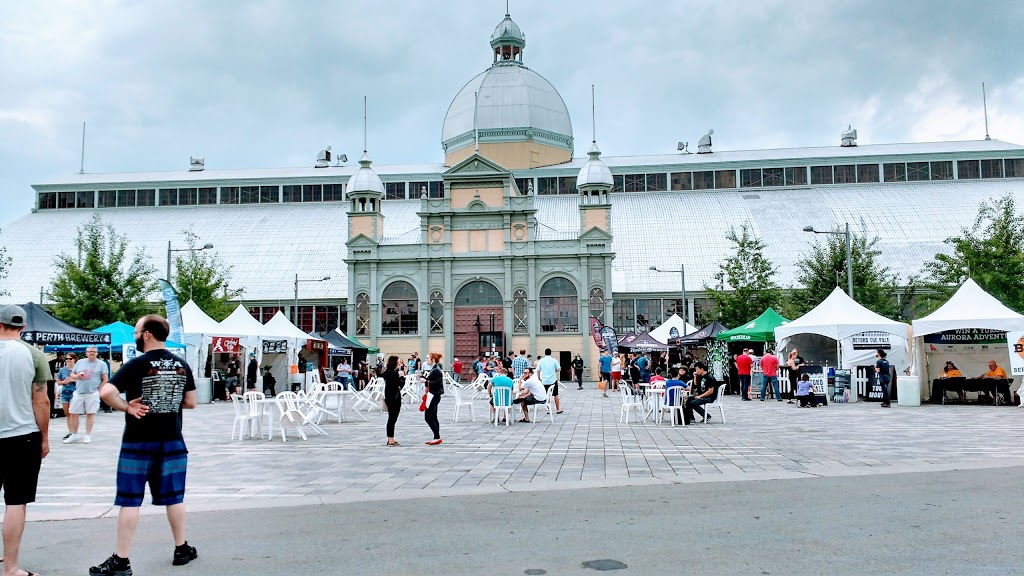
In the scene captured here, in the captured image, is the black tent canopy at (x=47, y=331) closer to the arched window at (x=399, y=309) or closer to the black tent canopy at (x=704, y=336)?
the black tent canopy at (x=704, y=336)

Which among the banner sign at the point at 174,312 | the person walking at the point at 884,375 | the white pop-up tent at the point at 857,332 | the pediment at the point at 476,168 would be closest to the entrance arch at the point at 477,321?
the pediment at the point at 476,168

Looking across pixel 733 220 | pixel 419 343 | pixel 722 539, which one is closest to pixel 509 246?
pixel 419 343

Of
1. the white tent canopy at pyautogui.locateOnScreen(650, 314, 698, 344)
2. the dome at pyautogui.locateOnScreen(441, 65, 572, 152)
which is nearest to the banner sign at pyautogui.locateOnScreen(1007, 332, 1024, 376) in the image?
the white tent canopy at pyautogui.locateOnScreen(650, 314, 698, 344)

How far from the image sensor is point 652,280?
176 ft

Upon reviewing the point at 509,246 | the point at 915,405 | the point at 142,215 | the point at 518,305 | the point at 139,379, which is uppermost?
the point at 142,215

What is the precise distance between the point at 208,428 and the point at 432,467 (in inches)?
368

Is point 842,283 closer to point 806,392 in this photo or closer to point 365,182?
point 806,392

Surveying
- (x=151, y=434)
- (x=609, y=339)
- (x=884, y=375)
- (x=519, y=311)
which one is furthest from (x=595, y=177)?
(x=151, y=434)

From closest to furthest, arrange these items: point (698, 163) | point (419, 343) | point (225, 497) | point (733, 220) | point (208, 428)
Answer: point (225, 497)
point (208, 428)
point (419, 343)
point (733, 220)
point (698, 163)

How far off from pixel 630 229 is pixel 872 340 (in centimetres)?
3042

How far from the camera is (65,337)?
23.3 meters

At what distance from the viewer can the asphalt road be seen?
6.10m

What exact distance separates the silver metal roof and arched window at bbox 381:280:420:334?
10.9 feet

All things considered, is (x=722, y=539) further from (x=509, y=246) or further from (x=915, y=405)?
→ (x=509, y=246)
